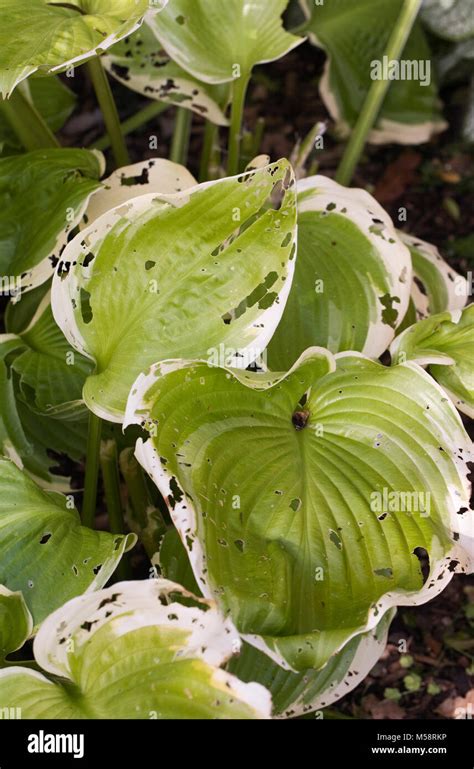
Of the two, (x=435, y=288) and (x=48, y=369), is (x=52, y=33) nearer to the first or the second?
(x=48, y=369)

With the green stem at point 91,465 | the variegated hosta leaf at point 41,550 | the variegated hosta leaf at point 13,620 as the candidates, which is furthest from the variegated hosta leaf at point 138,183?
the variegated hosta leaf at point 13,620

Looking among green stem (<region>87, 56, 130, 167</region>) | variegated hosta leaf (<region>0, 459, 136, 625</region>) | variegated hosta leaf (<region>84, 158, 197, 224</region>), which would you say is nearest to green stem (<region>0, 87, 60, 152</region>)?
green stem (<region>87, 56, 130, 167</region>)

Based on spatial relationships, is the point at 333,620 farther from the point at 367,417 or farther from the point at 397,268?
the point at 397,268

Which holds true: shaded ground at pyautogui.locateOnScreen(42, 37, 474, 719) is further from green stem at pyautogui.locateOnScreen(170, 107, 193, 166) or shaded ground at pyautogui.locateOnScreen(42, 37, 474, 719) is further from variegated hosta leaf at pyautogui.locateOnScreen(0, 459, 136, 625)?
variegated hosta leaf at pyautogui.locateOnScreen(0, 459, 136, 625)

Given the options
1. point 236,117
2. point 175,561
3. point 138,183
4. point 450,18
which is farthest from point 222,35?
point 175,561

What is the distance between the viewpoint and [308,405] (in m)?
0.90

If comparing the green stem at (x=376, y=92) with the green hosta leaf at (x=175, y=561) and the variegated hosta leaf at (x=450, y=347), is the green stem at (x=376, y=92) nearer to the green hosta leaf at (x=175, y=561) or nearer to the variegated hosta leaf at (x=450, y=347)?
the variegated hosta leaf at (x=450, y=347)

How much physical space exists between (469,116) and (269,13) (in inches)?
26.5

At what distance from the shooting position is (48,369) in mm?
1041

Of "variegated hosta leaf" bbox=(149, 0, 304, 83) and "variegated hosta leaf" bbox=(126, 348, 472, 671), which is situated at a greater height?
"variegated hosta leaf" bbox=(149, 0, 304, 83)

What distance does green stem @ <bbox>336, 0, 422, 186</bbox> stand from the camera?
115cm

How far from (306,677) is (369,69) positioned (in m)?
1.10

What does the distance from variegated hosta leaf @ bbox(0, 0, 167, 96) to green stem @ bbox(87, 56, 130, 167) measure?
16 centimetres

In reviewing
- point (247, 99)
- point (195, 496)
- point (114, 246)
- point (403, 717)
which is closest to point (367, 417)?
point (195, 496)
